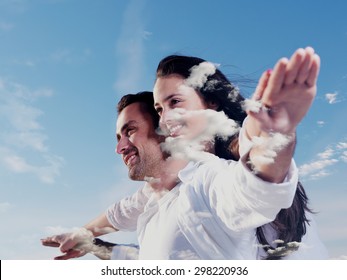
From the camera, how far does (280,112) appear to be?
3.88 ft

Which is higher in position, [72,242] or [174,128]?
[174,128]

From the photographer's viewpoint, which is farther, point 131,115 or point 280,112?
point 131,115

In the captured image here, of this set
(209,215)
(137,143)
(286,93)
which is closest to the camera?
(286,93)

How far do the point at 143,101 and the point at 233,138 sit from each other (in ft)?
1.14

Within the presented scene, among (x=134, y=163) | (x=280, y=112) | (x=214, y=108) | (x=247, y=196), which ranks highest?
(x=214, y=108)

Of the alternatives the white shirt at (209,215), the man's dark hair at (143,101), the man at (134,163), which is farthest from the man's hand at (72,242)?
the man's dark hair at (143,101)

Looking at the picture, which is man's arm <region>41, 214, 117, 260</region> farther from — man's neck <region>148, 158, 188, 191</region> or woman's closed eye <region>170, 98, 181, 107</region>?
woman's closed eye <region>170, 98, 181, 107</region>

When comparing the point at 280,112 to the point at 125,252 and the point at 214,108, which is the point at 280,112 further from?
the point at 125,252

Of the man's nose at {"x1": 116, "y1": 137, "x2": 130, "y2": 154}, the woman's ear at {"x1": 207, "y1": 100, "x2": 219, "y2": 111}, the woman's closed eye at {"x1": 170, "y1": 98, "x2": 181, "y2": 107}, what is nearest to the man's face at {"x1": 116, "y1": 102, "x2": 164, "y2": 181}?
the man's nose at {"x1": 116, "y1": 137, "x2": 130, "y2": 154}

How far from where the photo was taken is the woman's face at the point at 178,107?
5.24 feet

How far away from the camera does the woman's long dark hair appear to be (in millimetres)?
1550

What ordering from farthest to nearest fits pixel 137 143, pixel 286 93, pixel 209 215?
pixel 137 143 < pixel 209 215 < pixel 286 93

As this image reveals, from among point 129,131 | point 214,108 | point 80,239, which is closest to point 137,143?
point 129,131
